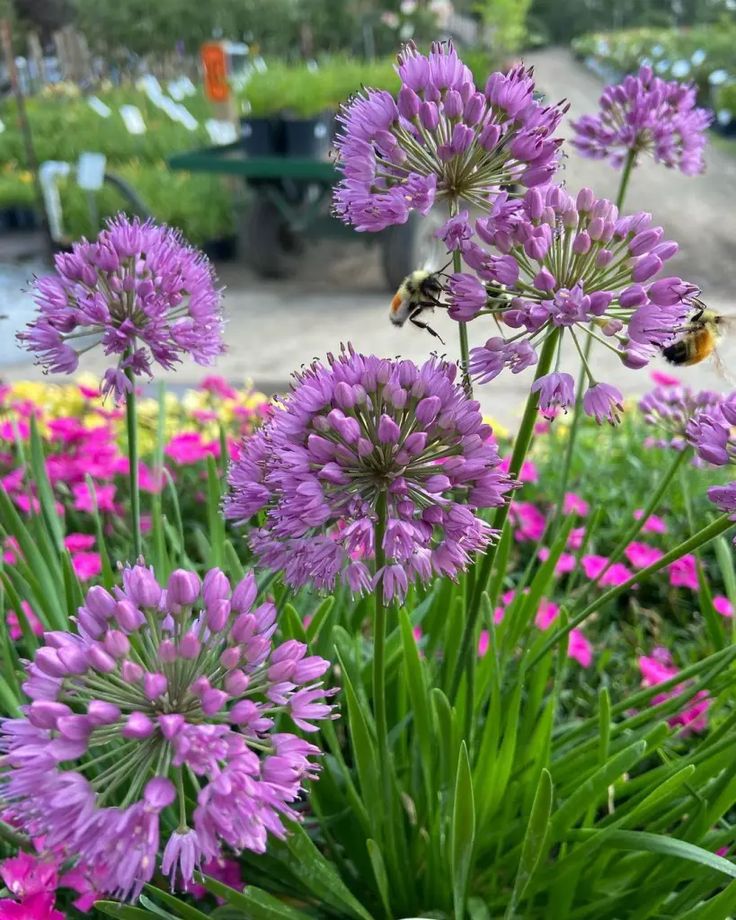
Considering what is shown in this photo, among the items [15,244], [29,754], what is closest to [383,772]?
[29,754]

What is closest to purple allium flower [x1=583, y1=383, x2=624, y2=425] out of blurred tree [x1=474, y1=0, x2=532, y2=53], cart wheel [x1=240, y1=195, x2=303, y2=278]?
cart wheel [x1=240, y1=195, x2=303, y2=278]

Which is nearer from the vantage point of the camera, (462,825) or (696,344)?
(462,825)

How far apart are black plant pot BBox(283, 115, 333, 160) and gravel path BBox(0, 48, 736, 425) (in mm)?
1059

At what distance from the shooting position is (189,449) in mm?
2438

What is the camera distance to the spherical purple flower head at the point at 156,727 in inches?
26.5

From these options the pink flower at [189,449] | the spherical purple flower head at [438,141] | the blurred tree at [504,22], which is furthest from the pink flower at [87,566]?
the blurred tree at [504,22]

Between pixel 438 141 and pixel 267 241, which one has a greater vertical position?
pixel 438 141

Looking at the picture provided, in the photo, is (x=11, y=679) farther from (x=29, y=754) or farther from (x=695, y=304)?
(x=695, y=304)

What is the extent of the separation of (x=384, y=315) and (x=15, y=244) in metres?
4.72

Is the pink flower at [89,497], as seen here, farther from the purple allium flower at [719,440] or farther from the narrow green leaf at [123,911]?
the purple allium flower at [719,440]

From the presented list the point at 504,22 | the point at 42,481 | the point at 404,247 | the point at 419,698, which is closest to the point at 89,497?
the point at 42,481

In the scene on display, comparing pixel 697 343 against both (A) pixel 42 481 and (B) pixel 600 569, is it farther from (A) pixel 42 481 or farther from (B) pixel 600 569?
(A) pixel 42 481

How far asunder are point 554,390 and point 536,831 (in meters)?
0.45

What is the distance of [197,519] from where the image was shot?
2529 millimetres
